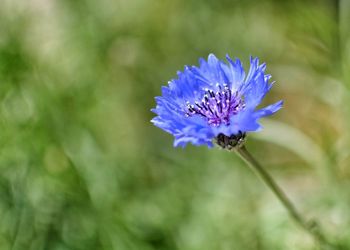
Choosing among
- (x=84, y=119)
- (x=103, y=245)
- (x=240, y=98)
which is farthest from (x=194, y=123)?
(x=84, y=119)

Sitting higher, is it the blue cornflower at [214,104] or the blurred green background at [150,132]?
the blurred green background at [150,132]

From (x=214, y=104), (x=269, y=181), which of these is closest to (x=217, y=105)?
(x=214, y=104)

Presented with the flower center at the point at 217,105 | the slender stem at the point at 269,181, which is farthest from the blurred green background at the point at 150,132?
the flower center at the point at 217,105

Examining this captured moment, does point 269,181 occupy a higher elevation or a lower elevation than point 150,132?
lower

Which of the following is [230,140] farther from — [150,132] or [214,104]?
[150,132]

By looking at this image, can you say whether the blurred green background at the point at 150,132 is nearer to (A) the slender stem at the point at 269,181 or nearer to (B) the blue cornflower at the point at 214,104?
(A) the slender stem at the point at 269,181

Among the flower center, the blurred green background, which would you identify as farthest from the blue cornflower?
the blurred green background

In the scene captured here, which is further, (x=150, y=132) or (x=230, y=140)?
(x=150, y=132)

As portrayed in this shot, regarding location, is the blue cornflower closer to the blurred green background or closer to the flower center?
the flower center
